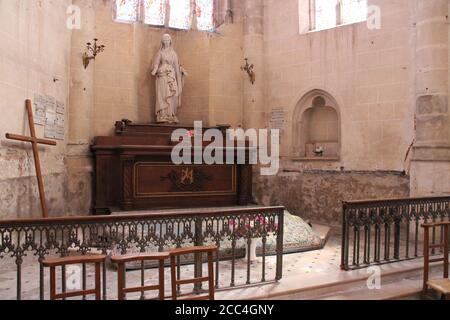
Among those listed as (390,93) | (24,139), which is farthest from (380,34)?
(24,139)

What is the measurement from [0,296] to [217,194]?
474 cm

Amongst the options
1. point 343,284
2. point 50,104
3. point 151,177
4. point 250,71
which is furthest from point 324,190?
point 50,104

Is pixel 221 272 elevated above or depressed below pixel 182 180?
below

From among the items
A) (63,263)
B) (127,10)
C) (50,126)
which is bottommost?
(63,263)

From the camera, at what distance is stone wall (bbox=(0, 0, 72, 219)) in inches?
211

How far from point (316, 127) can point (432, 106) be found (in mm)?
2699

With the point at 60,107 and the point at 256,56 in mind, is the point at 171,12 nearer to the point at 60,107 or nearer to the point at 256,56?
the point at 256,56

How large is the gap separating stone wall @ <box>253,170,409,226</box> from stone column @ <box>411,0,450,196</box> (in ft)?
2.09

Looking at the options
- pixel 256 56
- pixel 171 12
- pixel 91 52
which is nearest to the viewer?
pixel 91 52

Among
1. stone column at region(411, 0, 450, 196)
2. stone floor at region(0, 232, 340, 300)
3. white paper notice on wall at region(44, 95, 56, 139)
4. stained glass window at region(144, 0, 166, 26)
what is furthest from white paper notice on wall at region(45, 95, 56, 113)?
stone column at region(411, 0, 450, 196)

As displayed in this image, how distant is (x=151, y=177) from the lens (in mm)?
7758

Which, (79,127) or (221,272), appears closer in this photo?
(221,272)

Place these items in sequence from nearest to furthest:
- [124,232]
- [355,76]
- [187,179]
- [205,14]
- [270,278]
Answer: [124,232] → [270,278] → [187,179] → [355,76] → [205,14]

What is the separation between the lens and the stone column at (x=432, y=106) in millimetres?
6773
